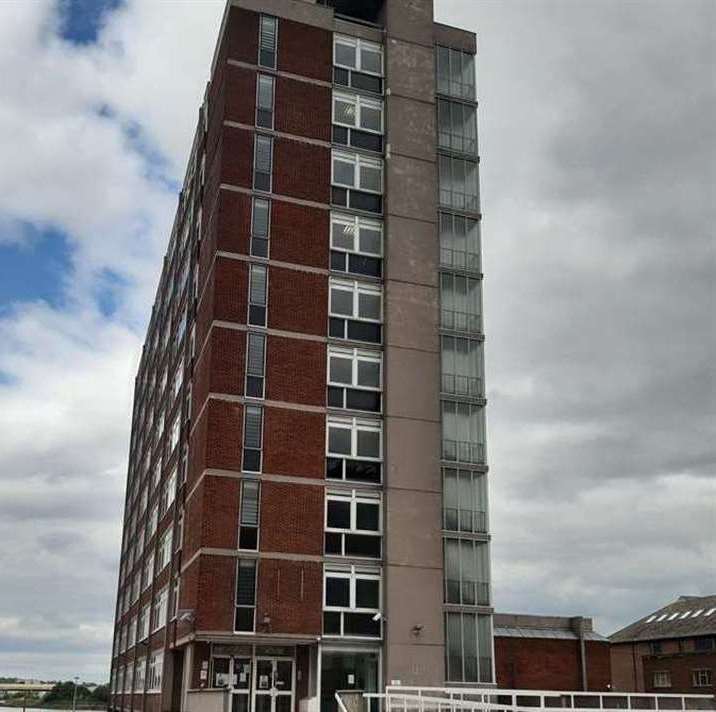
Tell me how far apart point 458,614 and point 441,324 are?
38.5ft

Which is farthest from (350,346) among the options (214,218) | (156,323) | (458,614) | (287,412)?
(156,323)

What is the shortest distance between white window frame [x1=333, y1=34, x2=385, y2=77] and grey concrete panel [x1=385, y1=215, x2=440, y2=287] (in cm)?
710

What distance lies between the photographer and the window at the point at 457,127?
44.9 metres

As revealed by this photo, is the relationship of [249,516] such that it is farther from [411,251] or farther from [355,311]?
[411,251]

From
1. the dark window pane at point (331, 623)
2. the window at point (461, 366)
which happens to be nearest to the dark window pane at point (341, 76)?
the window at point (461, 366)

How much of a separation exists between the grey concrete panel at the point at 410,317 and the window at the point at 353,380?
1.25 metres

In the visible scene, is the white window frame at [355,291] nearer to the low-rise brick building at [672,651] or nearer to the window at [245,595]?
the window at [245,595]

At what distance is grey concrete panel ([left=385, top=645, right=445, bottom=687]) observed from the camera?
36312 millimetres

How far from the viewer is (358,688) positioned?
3634cm

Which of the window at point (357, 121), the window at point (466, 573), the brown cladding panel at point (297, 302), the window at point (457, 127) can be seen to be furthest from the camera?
the window at point (457, 127)

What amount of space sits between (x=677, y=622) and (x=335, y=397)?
5061 centimetres

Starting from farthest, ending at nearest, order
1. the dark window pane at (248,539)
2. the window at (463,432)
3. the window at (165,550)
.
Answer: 1. the window at (165,550)
2. the window at (463,432)
3. the dark window pane at (248,539)

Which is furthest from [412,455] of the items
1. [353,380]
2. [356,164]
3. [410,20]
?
[410,20]

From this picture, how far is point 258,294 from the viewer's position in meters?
39.2
